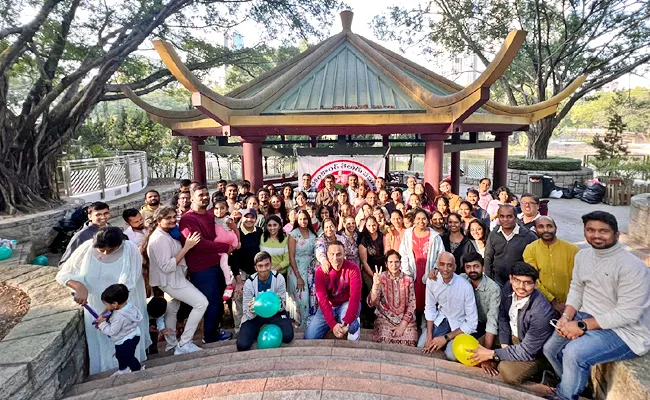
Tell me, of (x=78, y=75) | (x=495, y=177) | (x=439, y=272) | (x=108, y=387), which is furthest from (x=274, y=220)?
(x=78, y=75)

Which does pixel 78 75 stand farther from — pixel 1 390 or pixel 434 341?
pixel 434 341

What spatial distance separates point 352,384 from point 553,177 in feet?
53.4

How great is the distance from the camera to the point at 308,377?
2951 mm

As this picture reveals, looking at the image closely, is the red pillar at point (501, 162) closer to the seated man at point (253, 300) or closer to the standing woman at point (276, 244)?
the standing woman at point (276, 244)

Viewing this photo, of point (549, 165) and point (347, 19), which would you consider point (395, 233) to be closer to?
point (347, 19)

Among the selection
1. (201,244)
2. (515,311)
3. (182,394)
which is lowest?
(182,394)

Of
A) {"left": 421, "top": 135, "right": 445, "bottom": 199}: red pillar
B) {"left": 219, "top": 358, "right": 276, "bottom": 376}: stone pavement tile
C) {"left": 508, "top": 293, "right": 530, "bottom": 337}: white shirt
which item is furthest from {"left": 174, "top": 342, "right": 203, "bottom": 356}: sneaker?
{"left": 421, "top": 135, "right": 445, "bottom": 199}: red pillar

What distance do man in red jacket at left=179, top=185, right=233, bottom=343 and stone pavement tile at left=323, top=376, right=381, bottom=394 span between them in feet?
6.09

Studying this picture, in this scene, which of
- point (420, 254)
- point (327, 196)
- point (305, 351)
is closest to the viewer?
point (305, 351)

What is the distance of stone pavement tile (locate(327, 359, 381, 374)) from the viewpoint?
10.5 ft

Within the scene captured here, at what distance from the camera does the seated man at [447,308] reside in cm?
379

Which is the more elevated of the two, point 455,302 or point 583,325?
point 583,325

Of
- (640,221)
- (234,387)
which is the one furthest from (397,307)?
(640,221)

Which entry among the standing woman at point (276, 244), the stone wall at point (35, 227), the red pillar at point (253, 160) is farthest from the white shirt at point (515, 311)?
the stone wall at point (35, 227)
